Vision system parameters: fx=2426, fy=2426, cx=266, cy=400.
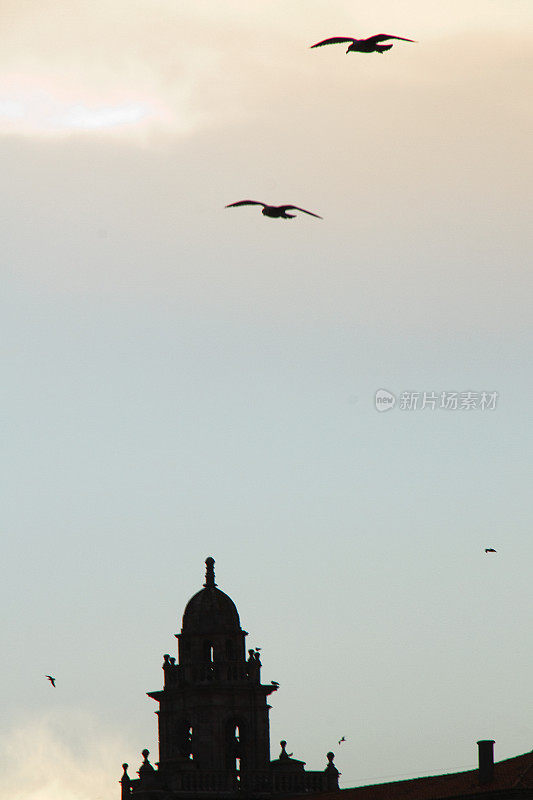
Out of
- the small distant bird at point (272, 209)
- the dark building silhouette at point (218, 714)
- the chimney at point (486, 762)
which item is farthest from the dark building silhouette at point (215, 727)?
the small distant bird at point (272, 209)

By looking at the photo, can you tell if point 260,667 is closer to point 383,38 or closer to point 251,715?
point 251,715

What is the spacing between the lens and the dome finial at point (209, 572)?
348 feet

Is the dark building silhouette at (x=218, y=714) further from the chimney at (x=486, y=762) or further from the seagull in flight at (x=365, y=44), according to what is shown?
the seagull in flight at (x=365, y=44)

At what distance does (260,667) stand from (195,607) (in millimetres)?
4073

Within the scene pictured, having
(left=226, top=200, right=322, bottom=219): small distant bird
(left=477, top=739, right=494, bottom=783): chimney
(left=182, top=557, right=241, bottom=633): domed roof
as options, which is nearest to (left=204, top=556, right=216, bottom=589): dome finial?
(left=182, top=557, right=241, bottom=633): domed roof

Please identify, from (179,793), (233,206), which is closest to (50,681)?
(179,793)

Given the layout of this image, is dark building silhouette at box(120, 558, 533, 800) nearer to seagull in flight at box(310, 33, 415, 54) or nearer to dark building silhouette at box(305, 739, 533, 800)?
dark building silhouette at box(305, 739, 533, 800)

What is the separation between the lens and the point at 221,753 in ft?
343

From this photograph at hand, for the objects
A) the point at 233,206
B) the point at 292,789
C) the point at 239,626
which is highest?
the point at 233,206

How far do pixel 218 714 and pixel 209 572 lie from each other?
6200 millimetres

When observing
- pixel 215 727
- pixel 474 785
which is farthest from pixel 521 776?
pixel 215 727

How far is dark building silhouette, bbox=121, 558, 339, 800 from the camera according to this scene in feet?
342

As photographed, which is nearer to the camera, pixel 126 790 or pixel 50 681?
pixel 50 681

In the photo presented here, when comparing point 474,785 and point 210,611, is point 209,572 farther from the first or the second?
point 474,785
